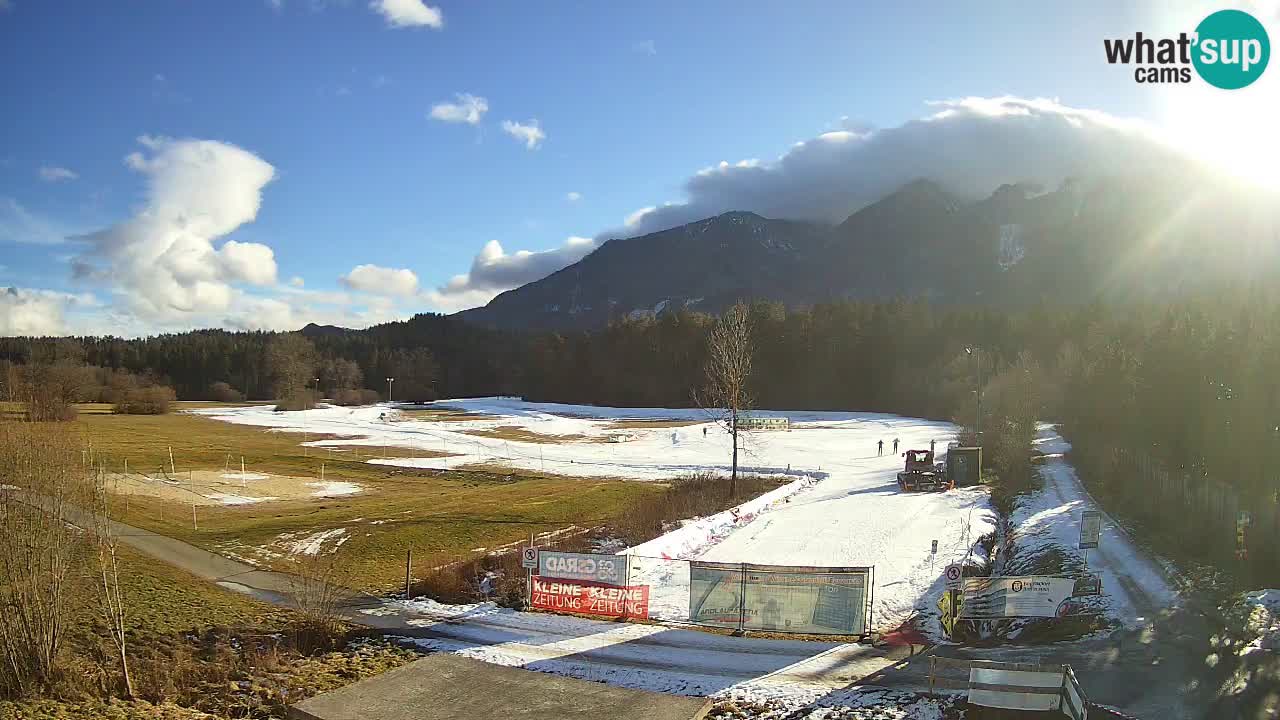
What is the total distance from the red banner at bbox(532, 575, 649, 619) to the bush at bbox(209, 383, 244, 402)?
523 feet

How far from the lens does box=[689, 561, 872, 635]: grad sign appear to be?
712 inches

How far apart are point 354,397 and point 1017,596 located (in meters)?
147

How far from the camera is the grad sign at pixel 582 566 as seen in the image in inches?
788

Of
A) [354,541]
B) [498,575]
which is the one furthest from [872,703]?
[354,541]

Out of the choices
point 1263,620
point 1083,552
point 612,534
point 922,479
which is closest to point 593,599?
point 612,534

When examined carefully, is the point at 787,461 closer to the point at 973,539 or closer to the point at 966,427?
the point at 966,427

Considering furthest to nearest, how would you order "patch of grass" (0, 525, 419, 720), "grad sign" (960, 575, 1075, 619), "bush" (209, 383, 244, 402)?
"bush" (209, 383, 244, 402), "grad sign" (960, 575, 1075, 619), "patch of grass" (0, 525, 419, 720)

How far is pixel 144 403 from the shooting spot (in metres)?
115

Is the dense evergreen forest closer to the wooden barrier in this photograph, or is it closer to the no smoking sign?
the no smoking sign

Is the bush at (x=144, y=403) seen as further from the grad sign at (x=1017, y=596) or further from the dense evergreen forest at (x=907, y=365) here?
the grad sign at (x=1017, y=596)

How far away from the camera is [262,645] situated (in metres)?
17.5

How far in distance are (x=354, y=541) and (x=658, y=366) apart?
107m

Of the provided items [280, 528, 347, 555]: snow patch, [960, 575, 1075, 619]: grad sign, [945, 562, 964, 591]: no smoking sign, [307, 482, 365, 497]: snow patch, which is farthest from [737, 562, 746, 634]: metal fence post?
[307, 482, 365, 497]: snow patch

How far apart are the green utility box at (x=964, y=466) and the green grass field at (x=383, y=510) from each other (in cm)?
1806
